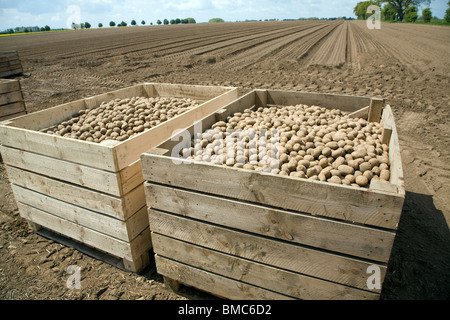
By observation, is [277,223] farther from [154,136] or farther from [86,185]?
[86,185]

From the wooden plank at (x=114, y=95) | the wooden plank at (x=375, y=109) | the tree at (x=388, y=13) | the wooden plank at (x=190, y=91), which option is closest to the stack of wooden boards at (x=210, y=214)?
the wooden plank at (x=114, y=95)

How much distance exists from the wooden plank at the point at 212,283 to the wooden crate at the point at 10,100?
4.40 m

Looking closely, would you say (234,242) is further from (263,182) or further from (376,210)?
(376,210)

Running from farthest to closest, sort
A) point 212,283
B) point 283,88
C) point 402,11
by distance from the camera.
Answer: point 402,11 → point 283,88 → point 212,283

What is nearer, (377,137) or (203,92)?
(377,137)

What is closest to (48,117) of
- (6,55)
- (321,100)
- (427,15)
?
(321,100)

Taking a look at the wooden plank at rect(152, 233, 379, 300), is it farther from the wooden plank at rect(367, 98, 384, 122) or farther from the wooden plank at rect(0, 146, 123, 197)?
the wooden plank at rect(367, 98, 384, 122)

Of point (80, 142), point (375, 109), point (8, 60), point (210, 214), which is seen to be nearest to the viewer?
point (210, 214)

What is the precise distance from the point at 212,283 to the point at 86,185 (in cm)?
132

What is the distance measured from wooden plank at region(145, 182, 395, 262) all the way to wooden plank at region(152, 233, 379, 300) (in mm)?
265

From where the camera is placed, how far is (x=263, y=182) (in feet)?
6.42

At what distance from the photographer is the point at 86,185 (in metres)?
2.65
